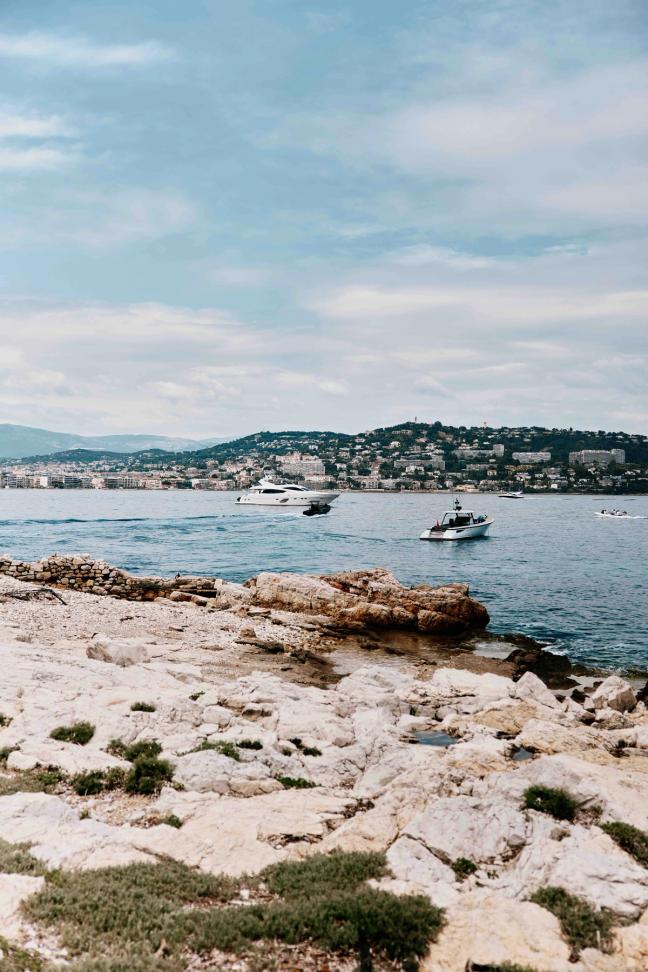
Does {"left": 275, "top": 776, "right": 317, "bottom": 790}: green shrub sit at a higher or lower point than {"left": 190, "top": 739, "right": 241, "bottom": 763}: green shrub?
lower

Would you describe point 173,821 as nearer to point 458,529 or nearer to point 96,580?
point 96,580

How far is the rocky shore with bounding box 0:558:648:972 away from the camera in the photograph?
21.2 feet

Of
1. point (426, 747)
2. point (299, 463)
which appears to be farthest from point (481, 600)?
point (299, 463)

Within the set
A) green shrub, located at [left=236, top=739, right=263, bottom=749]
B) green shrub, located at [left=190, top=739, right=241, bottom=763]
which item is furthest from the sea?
green shrub, located at [left=190, top=739, right=241, bottom=763]

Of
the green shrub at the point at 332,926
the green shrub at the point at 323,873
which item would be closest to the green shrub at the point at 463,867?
the green shrub at the point at 323,873

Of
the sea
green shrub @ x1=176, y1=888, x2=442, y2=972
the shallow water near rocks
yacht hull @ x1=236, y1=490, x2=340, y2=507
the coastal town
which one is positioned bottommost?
the sea

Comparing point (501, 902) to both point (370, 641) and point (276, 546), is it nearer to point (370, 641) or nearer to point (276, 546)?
point (370, 641)

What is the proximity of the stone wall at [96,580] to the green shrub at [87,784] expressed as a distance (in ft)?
72.9

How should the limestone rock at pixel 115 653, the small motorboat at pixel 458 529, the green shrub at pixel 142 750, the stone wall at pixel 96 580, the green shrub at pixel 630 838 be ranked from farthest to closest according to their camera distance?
the small motorboat at pixel 458 529, the stone wall at pixel 96 580, the limestone rock at pixel 115 653, the green shrub at pixel 142 750, the green shrub at pixel 630 838

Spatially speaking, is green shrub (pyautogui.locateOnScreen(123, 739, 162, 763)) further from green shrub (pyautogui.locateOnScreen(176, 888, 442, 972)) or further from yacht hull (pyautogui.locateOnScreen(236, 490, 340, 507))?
yacht hull (pyautogui.locateOnScreen(236, 490, 340, 507))

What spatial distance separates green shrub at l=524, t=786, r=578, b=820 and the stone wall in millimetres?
24433

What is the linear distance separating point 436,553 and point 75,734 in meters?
48.8

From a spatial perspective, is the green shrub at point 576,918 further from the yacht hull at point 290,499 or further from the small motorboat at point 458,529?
the yacht hull at point 290,499

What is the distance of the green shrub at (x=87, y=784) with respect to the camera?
396 inches
